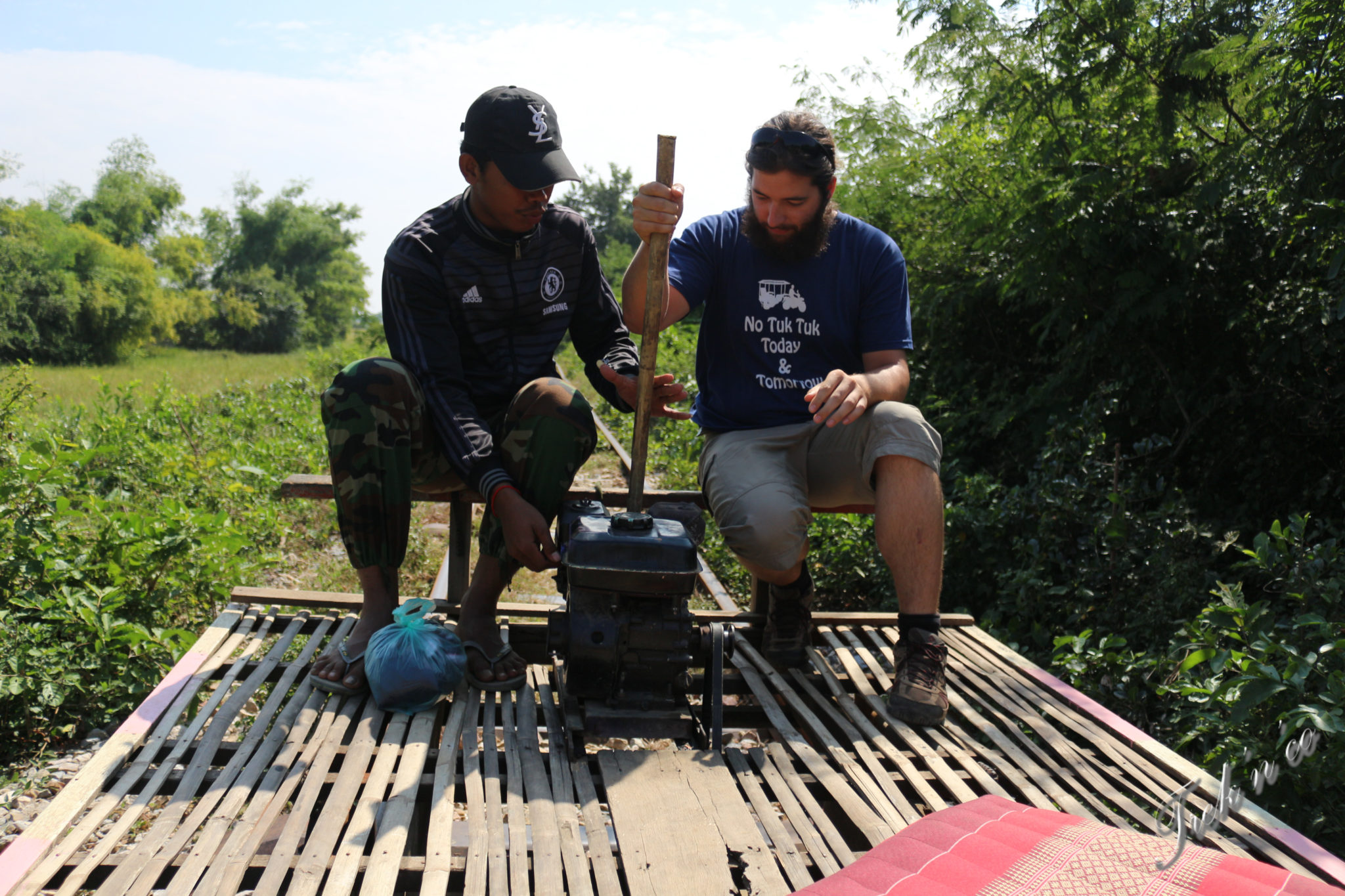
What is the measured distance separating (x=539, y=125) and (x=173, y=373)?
81.6 feet

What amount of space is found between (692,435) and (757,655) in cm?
577

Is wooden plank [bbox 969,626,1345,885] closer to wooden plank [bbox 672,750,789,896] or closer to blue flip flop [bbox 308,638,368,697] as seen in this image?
wooden plank [bbox 672,750,789,896]

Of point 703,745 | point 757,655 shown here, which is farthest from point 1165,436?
point 703,745

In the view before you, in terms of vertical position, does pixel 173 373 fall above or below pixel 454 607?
below

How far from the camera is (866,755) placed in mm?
2410

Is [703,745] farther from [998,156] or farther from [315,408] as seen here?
[315,408]

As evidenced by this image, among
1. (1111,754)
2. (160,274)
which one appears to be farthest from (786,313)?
(160,274)

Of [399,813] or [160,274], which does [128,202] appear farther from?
[399,813]

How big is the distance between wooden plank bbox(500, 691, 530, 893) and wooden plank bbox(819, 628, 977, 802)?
99cm

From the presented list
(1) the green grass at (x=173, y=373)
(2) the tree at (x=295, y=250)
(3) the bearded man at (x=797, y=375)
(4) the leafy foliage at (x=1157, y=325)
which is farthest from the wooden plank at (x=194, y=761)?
(2) the tree at (x=295, y=250)

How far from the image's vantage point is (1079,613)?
13.4ft

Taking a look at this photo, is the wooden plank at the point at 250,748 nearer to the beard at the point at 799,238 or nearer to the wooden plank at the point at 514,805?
the wooden plank at the point at 514,805

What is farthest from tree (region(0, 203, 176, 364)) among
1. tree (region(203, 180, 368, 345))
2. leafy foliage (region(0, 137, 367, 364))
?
tree (region(203, 180, 368, 345))

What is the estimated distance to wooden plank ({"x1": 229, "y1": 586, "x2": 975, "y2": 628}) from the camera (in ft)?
10.5
